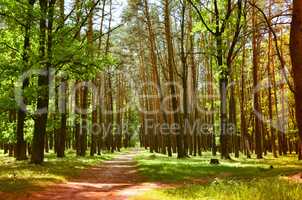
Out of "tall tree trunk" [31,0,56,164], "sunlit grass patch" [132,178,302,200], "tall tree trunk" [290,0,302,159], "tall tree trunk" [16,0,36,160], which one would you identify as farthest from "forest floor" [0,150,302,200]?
"tall tree trunk" [16,0,36,160]

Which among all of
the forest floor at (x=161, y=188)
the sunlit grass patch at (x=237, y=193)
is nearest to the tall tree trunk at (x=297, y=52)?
the sunlit grass patch at (x=237, y=193)

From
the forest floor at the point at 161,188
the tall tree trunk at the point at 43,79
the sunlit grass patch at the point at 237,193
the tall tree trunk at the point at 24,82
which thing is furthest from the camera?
the tall tree trunk at the point at 43,79

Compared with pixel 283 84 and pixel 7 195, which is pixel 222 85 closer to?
pixel 7 195

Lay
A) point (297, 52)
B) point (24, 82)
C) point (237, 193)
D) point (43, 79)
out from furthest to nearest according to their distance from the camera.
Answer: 1. point (24, 82)
2. point (43, 79)
3. point (237, 193)
4. point (297, 52)

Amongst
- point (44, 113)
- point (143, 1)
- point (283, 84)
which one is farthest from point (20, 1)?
point (283, 84)

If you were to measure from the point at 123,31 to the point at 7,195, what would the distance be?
37.1 metres

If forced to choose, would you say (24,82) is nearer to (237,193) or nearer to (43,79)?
(43,79)

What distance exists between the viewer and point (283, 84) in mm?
45062

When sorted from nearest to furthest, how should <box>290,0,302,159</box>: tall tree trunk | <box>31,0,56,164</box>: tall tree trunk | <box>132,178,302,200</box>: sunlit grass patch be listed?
<box>290,0,302,159</box>: tall tree trunk → <box>132,178,302,200</box>: sunlit grass patch → <box>31,0,56,164</box>: tall tree trunk

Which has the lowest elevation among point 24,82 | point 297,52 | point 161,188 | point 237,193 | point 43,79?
point 161,188

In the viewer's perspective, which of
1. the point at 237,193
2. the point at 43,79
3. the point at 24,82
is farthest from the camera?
the point at 24,82

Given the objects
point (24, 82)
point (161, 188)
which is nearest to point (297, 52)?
point (161, 188)

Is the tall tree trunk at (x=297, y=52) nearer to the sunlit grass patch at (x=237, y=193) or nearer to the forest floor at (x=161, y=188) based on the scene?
the sunlit grass patch at (x=237, y=193)

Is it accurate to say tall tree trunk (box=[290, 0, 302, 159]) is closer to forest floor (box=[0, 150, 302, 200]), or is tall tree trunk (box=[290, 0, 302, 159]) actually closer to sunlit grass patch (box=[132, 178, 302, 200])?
sunlit grass patch (box=[132, 178, 302, 200])
